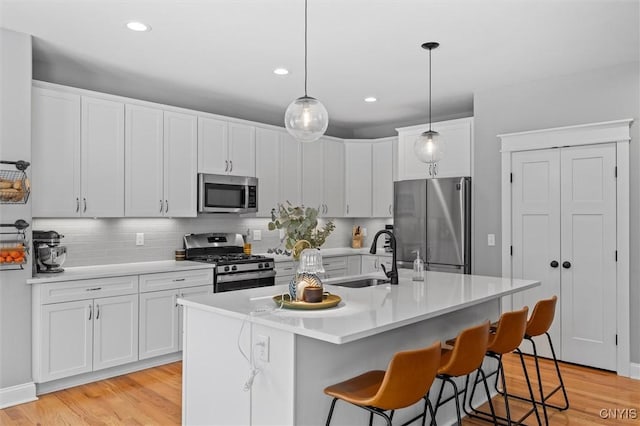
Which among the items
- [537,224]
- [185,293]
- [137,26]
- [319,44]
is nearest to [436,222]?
[537,224]

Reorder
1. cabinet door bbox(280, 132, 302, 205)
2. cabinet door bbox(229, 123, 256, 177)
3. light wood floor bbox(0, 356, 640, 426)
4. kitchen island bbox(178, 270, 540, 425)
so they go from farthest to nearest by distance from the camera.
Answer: cabinet door bbox(280, 132, 302, 205) < cabinet door bbox(229, 123, 256, 177) < light wood floor bbox(0, 356, 640, 426) < kitchen island bbox(178, 270, 540, 425)

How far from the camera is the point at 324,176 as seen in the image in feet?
20.8

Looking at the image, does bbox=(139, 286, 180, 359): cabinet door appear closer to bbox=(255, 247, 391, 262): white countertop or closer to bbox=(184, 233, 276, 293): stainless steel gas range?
bbox=(184, 233, 276, 293): stainless steel gas range

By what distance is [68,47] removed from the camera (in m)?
3.75

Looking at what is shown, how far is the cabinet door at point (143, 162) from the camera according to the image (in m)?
4.41

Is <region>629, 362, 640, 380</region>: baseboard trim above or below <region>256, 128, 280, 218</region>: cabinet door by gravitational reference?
below

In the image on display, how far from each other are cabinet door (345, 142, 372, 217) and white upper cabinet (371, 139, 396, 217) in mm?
70

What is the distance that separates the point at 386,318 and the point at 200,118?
3424 mm

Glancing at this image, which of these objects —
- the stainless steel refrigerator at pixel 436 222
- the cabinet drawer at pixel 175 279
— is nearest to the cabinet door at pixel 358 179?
the stainless steel refrigerator at pixel 436 222

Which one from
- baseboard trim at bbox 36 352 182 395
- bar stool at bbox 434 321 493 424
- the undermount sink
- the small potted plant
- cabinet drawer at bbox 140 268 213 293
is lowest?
baseboard trim at bbox 36 352 182 395

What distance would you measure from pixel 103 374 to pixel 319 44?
10.5 feet

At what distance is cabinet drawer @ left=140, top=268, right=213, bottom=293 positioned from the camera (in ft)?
13.9

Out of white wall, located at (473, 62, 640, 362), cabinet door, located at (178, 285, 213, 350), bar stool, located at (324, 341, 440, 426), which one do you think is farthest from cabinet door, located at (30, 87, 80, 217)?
white wall, located at (473, 62, 640, 362)

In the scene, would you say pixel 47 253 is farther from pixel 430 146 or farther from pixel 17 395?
pixel 430 146
